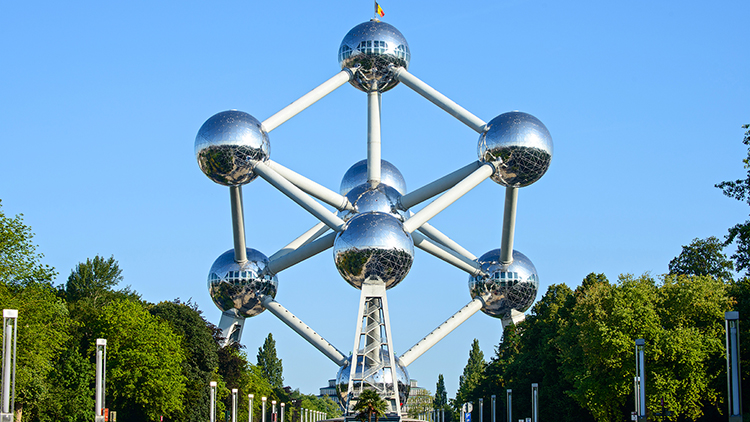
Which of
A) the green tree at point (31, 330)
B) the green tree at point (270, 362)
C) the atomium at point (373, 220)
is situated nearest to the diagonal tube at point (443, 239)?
the atomium at point (373, 220)

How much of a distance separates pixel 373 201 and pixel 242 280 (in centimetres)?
835

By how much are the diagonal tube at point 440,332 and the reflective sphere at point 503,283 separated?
643 mm

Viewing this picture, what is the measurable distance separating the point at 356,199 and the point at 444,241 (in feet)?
24.9

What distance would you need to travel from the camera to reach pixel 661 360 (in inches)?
1268

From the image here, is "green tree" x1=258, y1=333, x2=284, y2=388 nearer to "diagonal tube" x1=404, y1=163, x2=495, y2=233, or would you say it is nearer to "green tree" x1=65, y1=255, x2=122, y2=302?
"green tree" x1=65, y1=255, x2=122, y2=302

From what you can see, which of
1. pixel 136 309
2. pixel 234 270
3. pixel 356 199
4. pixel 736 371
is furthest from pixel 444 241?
pixel 736 371

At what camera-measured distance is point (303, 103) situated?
133 feet

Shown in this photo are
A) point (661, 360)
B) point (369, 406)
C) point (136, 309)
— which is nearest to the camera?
point (661, 360)

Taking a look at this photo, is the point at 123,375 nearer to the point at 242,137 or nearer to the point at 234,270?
the point at 234,270

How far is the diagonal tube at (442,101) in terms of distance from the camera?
4041cm

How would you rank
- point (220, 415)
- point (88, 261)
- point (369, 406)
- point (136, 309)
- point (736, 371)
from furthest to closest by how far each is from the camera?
point (88, 261) → point (220, 415) → point (136, 309) → point (369, 406) → point (736, 371)

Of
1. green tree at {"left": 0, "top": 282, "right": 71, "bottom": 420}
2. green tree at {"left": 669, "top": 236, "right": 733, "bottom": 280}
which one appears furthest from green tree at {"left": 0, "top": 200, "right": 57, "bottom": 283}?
green tree at {"left": 669, "top": 236, "right": 733, "bottom": 280}

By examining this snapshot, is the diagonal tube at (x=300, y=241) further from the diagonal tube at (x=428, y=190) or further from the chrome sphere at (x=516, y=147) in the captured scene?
the chrome sphere at (x=516, y=147)

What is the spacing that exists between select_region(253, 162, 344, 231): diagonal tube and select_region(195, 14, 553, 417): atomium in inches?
2.0
